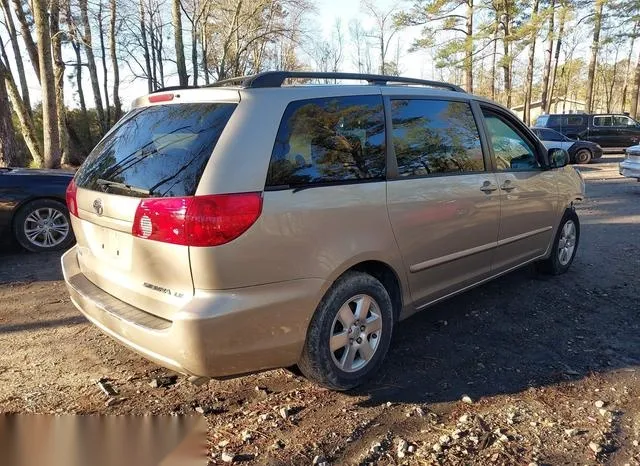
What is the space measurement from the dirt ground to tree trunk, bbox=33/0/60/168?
9.91 metres

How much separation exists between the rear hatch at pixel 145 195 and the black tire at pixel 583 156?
65.9ft

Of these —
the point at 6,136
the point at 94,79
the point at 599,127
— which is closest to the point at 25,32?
the point at 6,136

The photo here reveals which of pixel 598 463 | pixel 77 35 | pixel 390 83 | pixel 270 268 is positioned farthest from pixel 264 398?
pixel 77 35

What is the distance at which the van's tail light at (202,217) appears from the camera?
2.39 m

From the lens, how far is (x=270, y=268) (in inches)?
100

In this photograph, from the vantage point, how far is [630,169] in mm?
11938

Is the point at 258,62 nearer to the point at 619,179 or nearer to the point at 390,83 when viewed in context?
the point at 619,179

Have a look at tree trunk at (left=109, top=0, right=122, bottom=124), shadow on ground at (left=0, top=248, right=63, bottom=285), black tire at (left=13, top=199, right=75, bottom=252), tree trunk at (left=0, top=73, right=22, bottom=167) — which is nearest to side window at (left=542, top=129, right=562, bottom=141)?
tree trunk at (left=0, top=73, right=22, bottom=167)

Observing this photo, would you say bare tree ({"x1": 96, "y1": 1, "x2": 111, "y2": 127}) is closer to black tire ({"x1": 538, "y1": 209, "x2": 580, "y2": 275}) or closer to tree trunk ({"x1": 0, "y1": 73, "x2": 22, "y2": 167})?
tree trunk ({"x1": 0, "y1": 73, "x2": 22, "y2": 167})

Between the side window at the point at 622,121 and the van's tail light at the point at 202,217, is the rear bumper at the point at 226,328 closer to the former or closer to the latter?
the van's tail light at the point at 202,217

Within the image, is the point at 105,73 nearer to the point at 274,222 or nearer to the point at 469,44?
the point at 469,44

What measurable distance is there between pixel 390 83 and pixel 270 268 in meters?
1.72

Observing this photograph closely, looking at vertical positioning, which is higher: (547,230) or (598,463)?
(547,230)

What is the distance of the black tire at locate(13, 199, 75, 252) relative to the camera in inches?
238
